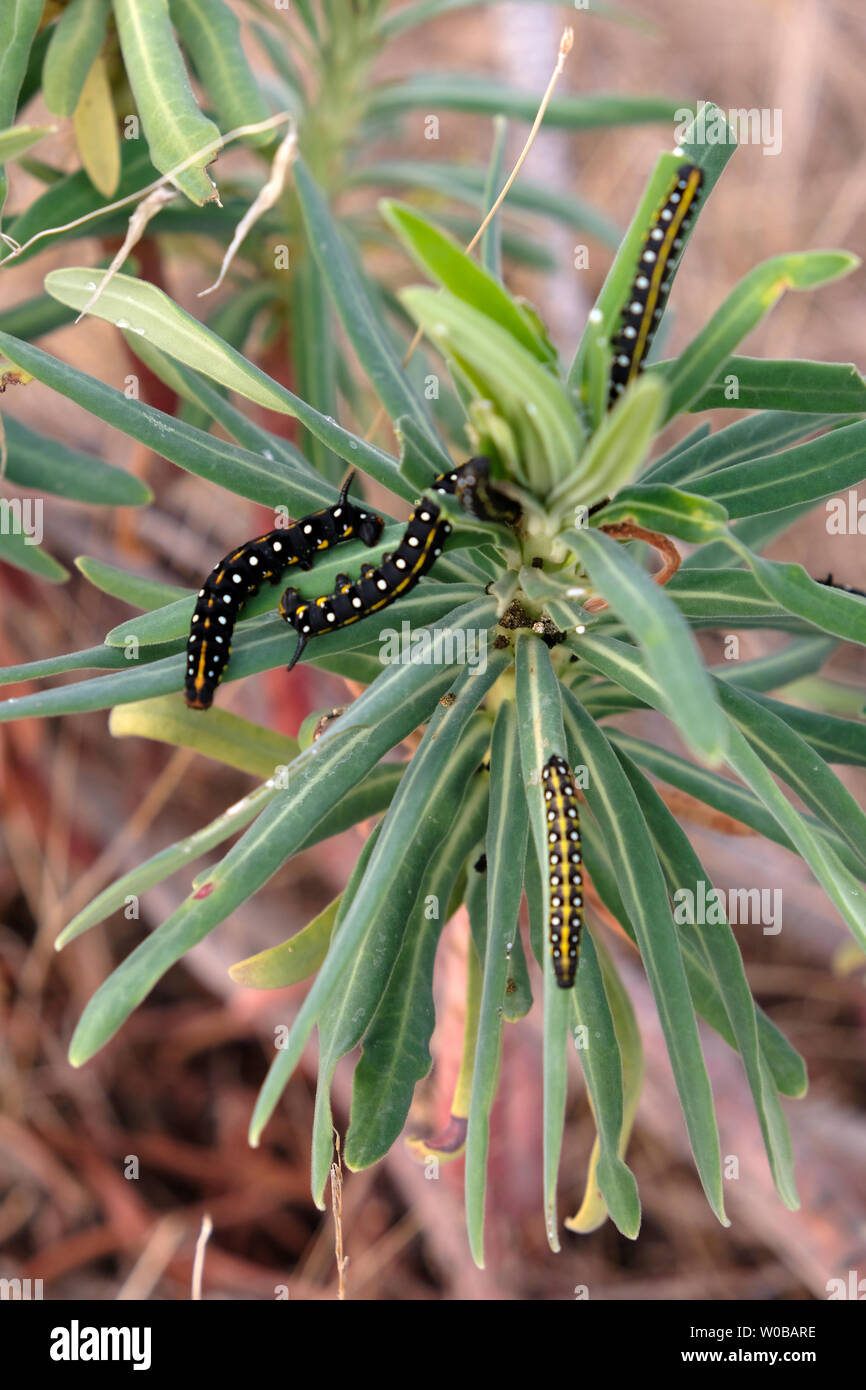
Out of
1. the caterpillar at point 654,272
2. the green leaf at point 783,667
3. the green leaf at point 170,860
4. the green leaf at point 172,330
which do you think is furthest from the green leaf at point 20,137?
the green leaf at point 783,667

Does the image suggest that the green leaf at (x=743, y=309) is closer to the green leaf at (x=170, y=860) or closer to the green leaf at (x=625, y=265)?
the green leaf at (x=625, y=265)

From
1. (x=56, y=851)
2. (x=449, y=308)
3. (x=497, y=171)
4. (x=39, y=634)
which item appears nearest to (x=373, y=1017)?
(x=449, y=308)

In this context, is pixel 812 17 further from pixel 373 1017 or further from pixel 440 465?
pixel 373 1017

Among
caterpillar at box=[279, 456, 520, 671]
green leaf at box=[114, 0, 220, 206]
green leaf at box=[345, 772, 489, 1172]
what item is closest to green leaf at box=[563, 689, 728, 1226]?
green leaf at box=[345, 772, 489, 1172]

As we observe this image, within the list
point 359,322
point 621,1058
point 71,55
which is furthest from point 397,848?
point 71,55

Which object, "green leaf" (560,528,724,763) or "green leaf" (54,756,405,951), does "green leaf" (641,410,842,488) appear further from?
"green leaf" (54,756,405,951)

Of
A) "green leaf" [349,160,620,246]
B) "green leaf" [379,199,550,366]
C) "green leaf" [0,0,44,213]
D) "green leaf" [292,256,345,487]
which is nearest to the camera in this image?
"green leaf" [379,199,550,366]
